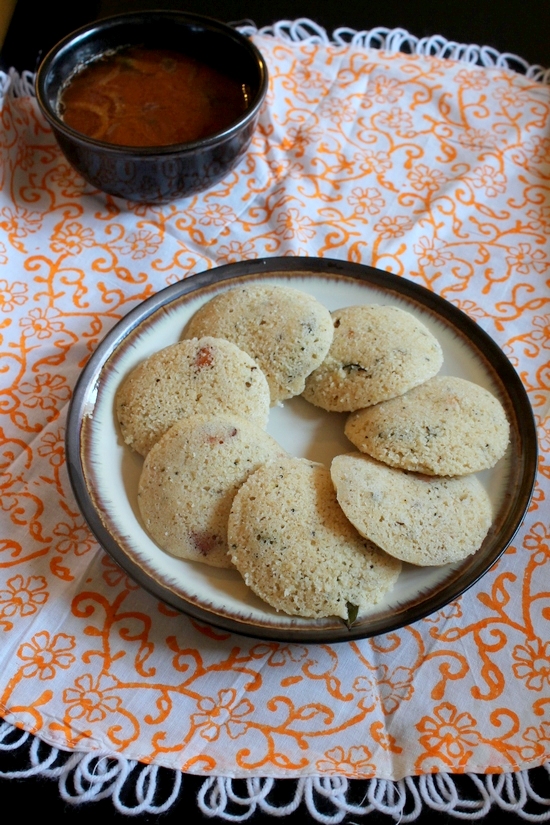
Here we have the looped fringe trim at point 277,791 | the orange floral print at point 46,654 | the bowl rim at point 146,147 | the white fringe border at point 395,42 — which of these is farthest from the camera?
the white fringe border at point 395,42

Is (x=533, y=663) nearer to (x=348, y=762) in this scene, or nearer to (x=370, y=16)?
(x=348, y=762)

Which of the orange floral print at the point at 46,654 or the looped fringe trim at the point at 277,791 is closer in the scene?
the looped fringe trim at the point at 277,791

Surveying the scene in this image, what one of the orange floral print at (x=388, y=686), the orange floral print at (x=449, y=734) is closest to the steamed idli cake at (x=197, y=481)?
the orange floral print at (x=388, y=686)

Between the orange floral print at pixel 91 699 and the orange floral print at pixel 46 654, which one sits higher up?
the orange floral print at pixel 91 699

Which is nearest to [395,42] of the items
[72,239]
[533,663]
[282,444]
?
[72,239]

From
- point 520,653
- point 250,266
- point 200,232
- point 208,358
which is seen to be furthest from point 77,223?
point 520,653

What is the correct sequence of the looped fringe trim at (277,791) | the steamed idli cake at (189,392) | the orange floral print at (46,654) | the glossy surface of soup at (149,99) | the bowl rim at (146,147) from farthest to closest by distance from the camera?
the glossy surface of soup at (149,99)
the bowl rim at (146,147)
the steamed idli cake at (189,392)
the orange floral print at (46,654)
the looped fringe trim at (277,791)

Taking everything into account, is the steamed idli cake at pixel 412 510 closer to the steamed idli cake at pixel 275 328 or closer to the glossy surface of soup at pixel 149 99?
the steamed idli cake at pixel 275 328

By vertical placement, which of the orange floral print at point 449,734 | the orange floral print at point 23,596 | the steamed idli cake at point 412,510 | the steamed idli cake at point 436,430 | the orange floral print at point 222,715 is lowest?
the orange floral print at point 23,596
